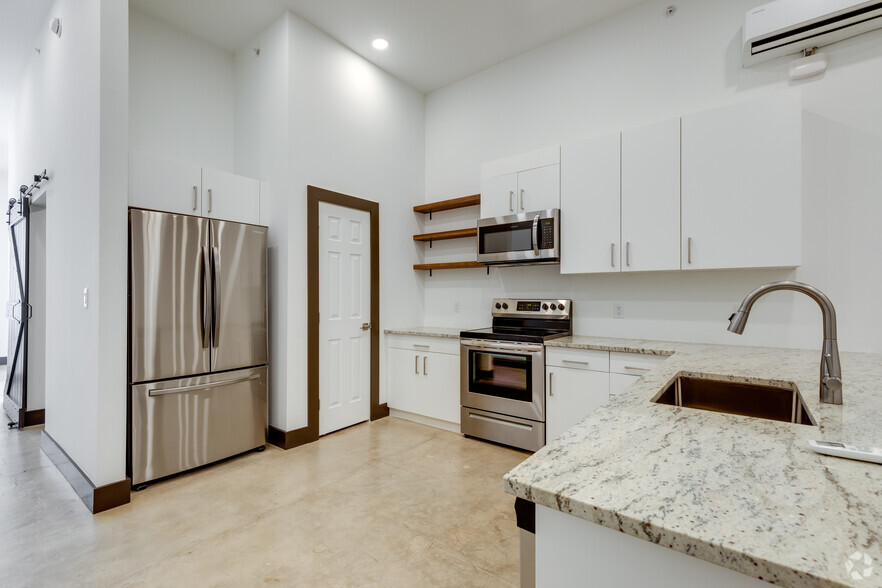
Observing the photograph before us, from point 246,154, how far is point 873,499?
4229mm

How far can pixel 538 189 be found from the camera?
3.36 m

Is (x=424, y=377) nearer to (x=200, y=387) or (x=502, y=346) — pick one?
(x=502, y=346)

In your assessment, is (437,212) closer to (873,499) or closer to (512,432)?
(512,432)

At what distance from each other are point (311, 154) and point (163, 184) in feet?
3.69

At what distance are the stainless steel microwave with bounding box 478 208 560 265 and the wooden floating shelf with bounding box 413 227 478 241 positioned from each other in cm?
32

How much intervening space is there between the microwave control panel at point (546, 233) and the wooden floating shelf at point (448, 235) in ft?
2.48

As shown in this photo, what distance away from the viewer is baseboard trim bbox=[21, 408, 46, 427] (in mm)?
3795

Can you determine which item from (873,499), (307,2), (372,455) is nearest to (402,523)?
(372,455)

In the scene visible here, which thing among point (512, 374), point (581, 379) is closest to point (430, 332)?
point (512, 374)

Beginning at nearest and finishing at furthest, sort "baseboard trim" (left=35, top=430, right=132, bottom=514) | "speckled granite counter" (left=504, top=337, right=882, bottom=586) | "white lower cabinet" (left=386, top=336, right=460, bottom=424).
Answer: "speckled granite counter" (left=504, top=337, right=882, bottom=586)
"baseboard trim" (left=35, top=430, right=132, bottom=514)
"white lower cabinet" (left=386, top=336, right=460, bottom=424)

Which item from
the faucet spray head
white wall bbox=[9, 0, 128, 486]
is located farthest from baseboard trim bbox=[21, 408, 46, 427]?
the faucet spray head

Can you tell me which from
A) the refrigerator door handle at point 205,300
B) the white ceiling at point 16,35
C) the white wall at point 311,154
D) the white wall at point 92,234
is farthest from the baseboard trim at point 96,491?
the white ceiling at point 16,35

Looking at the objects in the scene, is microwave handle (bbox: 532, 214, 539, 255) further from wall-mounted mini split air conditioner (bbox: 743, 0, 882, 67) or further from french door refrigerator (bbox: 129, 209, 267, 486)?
french door refrigerator (bbox: 129, 209, 267, 486)

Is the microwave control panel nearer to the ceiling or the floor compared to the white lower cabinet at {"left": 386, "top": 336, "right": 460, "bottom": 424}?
nearer to the ceiling
